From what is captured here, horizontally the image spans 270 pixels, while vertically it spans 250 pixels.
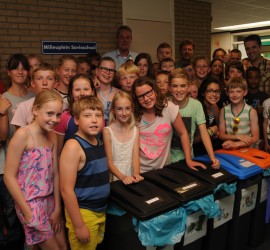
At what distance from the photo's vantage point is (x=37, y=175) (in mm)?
1941

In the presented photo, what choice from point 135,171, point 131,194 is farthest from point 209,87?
point 131,194

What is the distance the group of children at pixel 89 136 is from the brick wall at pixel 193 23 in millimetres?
3947

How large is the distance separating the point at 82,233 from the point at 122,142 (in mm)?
780

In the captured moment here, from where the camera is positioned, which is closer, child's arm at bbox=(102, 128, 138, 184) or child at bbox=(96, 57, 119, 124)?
child's arm at bbox=(102, 128, 138, 184)

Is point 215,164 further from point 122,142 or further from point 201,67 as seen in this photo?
point 201,67

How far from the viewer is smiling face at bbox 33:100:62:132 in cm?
191

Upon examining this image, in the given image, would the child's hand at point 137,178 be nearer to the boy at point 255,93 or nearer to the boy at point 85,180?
the boy at point 85,180

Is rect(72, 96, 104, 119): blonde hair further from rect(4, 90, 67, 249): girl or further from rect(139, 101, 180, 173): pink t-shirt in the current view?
rect(139, 101, 180, 173): pink t-shirt

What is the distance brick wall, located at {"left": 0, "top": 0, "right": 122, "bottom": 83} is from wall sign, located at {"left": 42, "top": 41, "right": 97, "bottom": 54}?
0.08 metres

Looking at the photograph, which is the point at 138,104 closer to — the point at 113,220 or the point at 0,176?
the point at 113,220

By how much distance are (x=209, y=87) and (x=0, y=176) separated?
7.75 ft

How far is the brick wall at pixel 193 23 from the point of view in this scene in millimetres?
6736

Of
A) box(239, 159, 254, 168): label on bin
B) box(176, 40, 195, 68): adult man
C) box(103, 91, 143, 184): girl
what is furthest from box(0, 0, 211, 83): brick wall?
box(239, 159, 254, 168): label on bin

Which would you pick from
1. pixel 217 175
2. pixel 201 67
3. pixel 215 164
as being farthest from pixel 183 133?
pixel 201 67
